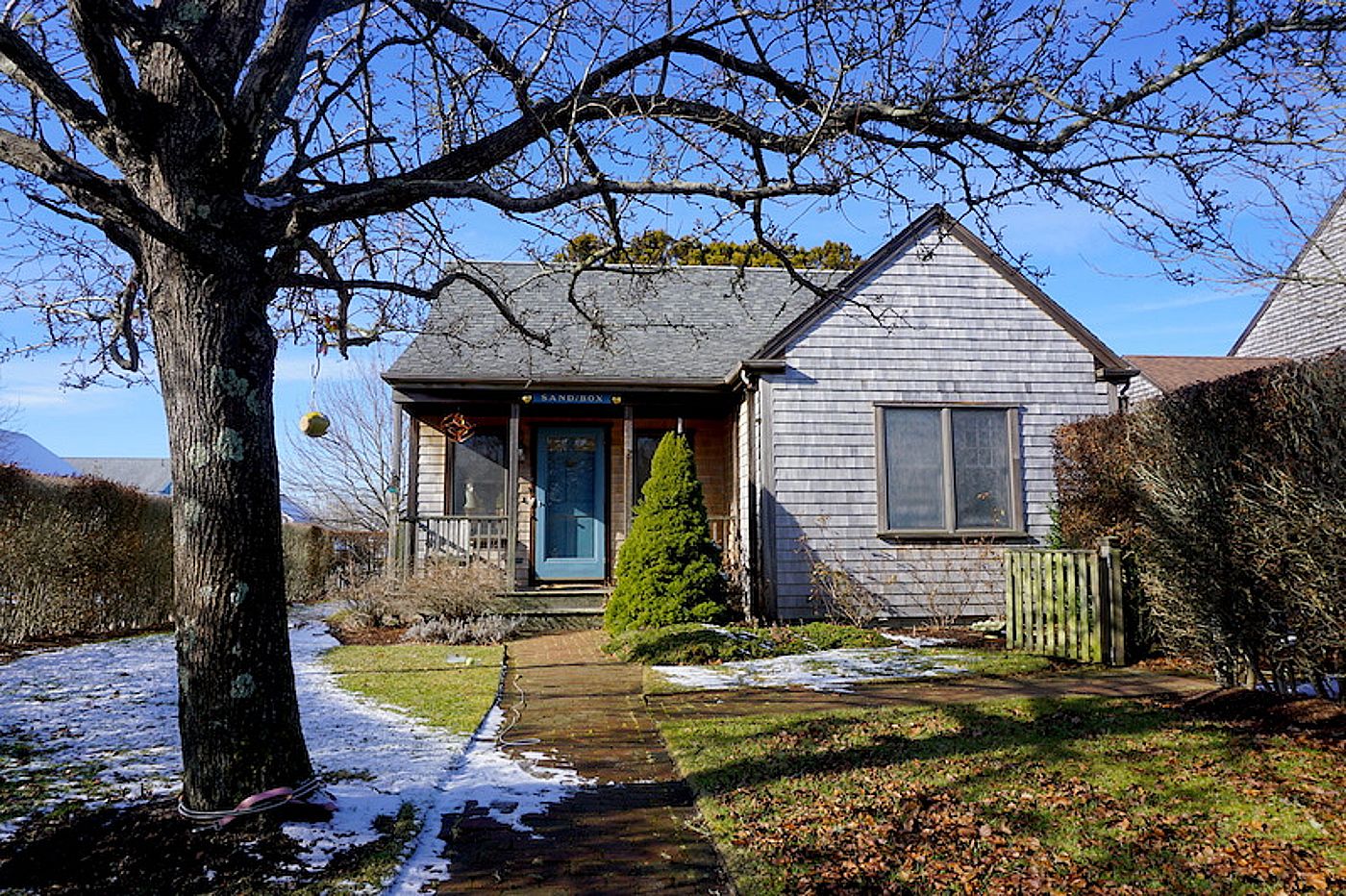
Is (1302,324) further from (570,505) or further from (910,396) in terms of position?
(570,505)

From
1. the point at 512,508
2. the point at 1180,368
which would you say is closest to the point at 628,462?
the point at 512,508

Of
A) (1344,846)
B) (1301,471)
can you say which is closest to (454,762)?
(1344,846)

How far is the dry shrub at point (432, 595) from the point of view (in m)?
10.9

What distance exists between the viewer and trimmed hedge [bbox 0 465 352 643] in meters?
9.23

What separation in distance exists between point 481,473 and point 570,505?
1.53 metres

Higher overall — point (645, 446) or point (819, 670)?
point (645, 446)

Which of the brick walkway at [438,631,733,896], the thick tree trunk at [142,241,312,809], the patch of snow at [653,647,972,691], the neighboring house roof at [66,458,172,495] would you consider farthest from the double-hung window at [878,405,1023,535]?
the neighboring house roof at [66,458,172,495]

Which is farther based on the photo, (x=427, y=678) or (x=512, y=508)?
(x=512, y=508)

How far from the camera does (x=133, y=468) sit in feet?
154

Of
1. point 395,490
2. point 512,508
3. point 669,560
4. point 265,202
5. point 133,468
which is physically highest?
point 133,468

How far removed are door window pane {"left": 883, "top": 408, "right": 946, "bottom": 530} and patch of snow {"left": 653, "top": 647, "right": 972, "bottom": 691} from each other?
8.98 ft

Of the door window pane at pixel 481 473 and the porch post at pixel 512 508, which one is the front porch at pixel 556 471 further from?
the porch post at pixel 512 508

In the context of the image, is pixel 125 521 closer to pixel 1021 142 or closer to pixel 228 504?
pixel 228 504

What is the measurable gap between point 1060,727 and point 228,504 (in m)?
4.82
